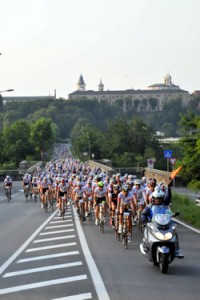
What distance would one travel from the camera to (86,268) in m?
14.4

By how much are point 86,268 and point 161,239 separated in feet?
5.55

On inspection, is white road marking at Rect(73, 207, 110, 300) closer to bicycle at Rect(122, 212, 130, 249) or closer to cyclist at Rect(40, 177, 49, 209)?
bicycle at Rect(122, 212, 130, 249)

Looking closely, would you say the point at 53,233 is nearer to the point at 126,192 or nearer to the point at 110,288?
the point at 126,192

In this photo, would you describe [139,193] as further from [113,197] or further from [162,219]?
[162,219]

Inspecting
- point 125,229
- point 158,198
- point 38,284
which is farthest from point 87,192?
point 38,284

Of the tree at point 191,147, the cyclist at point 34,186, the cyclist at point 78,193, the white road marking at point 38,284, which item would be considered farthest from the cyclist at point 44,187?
the white road marking at point 38,284

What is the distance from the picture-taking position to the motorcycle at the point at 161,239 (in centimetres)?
1359

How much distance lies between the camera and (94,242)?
770 inches

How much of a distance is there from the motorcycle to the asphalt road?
25 cm

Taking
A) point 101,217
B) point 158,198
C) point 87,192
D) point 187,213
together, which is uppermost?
point 158,198

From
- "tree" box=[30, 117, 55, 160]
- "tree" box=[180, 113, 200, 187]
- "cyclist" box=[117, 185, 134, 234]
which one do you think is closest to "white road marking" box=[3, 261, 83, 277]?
"cyclist" box=[117, 185, 134, 234]

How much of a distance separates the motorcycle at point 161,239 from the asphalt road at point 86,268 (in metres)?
0.25

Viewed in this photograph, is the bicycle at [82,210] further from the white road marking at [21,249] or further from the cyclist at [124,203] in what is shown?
the cyclist at [124,203]

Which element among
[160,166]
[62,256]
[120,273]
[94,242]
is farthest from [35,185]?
[160,166]
